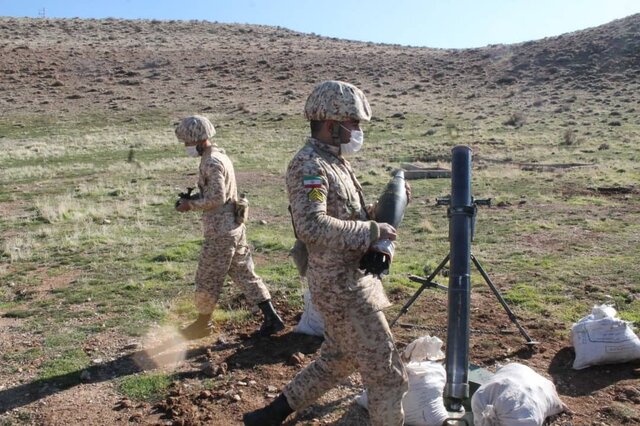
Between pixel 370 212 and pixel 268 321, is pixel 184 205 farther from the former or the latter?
pixel 370 212

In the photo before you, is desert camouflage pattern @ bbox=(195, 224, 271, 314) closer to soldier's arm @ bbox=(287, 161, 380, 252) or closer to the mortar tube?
the mortar tube

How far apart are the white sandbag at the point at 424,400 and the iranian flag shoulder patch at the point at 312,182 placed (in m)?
1.55

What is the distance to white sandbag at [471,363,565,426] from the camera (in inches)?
140

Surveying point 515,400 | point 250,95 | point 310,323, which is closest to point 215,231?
point 310,323

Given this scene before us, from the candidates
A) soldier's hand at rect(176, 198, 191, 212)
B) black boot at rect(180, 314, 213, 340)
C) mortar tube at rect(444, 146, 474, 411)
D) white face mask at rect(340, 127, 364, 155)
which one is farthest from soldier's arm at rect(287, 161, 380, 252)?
black boot at rect(180, 314, 213, 340)

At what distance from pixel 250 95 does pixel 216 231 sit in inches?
1440

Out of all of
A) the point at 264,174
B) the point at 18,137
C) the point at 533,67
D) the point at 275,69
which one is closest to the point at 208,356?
the point at 264,174

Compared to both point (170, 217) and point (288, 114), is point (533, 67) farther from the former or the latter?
point (170, 217)

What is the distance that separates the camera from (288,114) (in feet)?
116

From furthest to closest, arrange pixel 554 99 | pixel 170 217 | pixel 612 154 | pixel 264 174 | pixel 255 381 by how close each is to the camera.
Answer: pixel 554 99 < pixel 612 154 < pixel 264 174 < pixel 170 217 < pixel 255 381

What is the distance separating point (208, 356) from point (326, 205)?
256 centimetres

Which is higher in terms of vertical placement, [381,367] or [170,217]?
[381,367]

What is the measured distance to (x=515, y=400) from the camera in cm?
360

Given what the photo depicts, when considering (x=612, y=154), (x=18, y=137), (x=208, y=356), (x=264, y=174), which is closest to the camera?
(x=208, y=356)
